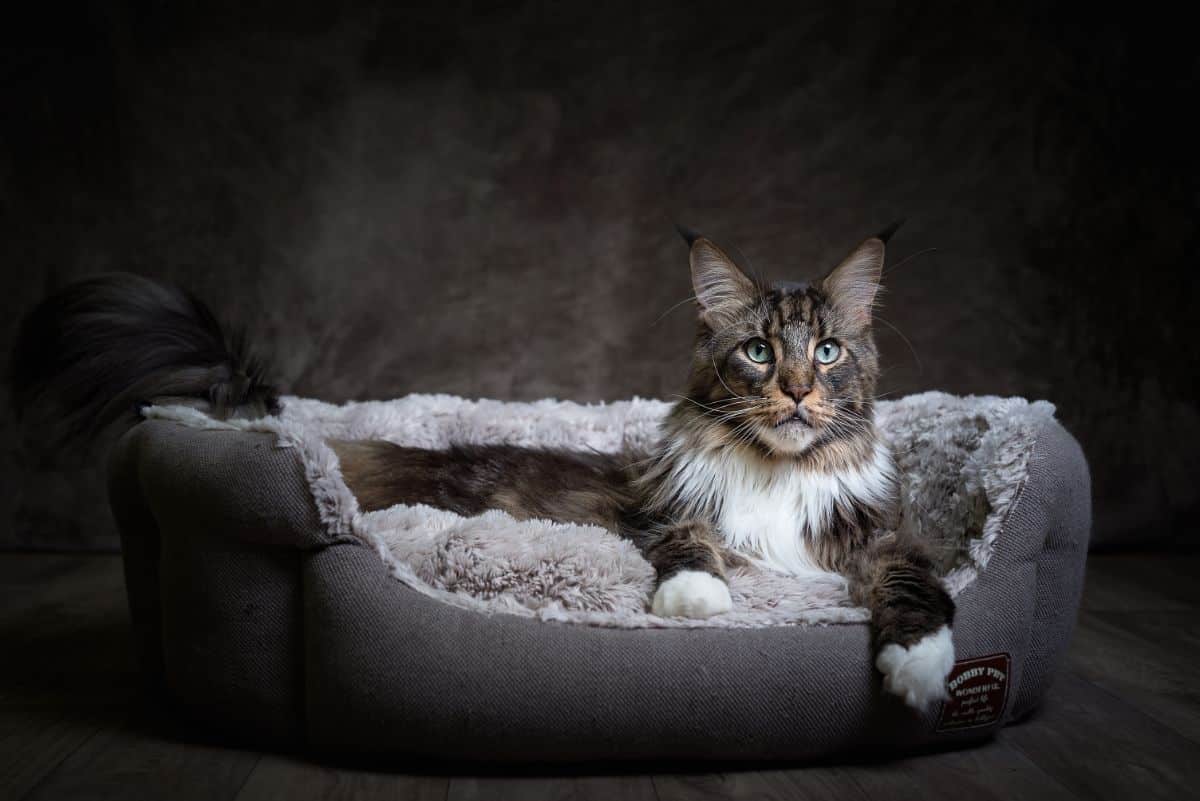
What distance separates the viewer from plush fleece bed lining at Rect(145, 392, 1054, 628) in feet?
5.13

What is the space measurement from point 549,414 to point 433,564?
3.81 feet

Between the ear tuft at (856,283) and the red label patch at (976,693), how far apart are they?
750 millimetres

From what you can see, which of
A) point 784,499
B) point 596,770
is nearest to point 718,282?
point 784,499

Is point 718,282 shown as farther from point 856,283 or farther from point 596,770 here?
point 596,770

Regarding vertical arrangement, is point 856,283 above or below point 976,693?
above

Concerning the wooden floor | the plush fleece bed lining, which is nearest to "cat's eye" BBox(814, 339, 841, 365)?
the plush fleece bed lining

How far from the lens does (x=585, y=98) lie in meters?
3.10

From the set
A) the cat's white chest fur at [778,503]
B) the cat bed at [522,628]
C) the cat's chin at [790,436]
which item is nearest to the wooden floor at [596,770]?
the cat bed at [522,628]

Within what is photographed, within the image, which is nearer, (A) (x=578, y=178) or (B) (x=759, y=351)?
(B) (x=759, y=351)

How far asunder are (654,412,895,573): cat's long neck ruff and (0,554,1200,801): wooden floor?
0.46 m

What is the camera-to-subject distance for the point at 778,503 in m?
1.90

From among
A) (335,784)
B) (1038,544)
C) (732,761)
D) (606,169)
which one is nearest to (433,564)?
(335,784)

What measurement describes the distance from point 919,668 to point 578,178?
214cm

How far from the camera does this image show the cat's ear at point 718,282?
→ 1.96 m
